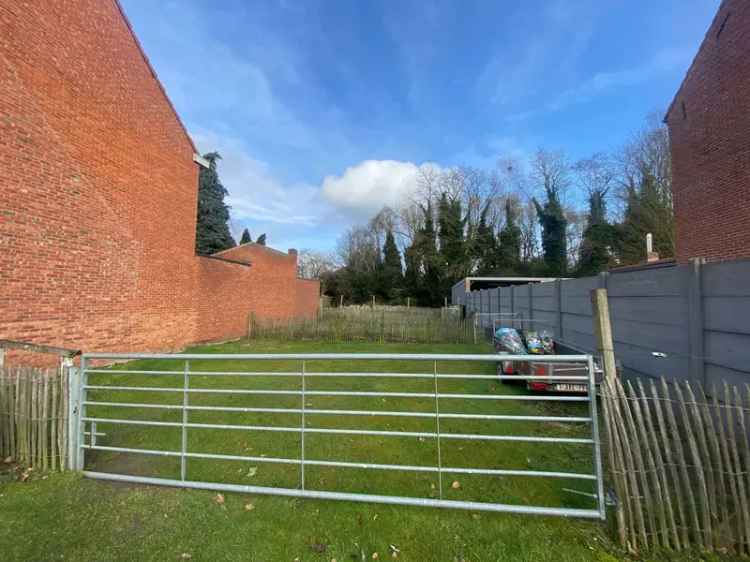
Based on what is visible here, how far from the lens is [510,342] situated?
876 cm

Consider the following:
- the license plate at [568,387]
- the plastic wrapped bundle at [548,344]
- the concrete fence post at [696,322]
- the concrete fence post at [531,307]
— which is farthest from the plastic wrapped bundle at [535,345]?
the concrete fence post at [696,322]

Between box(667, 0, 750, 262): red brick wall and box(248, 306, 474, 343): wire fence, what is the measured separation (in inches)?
315

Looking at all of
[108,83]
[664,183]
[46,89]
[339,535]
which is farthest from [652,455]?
[664,183]

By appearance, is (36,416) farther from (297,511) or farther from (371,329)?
(371,329)

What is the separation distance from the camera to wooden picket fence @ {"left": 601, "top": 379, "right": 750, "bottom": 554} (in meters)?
2.44

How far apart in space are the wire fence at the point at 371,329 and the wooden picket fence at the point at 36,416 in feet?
40.8

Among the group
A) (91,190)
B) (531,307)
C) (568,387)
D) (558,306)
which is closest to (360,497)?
(568,387)

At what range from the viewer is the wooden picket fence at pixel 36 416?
3.59 m

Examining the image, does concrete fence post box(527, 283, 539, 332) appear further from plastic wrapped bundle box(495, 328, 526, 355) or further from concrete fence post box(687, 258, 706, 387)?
concrete fence post box(687, 258, 706, 387)

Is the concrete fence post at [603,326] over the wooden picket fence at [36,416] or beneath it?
over

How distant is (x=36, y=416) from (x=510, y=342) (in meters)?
8.20

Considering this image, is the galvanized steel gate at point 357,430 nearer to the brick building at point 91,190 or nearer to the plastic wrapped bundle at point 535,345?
the brick building at point 91,190

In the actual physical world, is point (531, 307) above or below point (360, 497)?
above

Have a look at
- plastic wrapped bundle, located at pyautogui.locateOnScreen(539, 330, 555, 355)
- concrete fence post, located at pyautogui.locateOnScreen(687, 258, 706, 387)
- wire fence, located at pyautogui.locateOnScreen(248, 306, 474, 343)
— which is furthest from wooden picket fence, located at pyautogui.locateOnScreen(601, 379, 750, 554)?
wire fence, located at pyautogui.locateOnScreen(248, 306, 474, 343)
